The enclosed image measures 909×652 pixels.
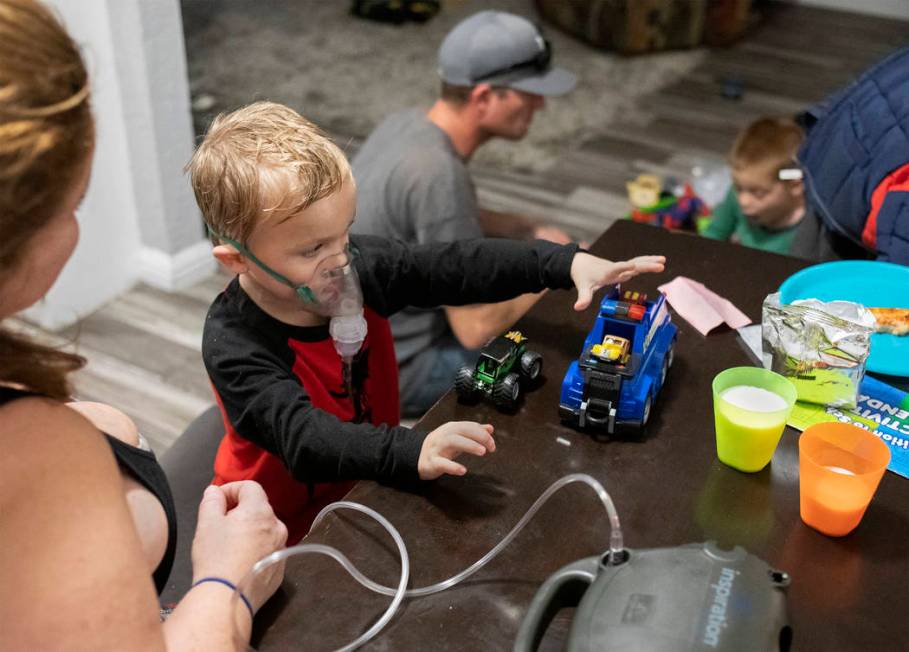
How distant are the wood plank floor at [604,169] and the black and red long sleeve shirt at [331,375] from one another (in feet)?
0.84

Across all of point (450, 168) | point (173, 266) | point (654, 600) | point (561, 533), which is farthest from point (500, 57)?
point (654, 600)

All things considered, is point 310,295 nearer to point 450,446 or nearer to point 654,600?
point 450,446

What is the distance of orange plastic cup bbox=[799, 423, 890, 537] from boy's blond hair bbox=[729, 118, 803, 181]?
1.71 metres

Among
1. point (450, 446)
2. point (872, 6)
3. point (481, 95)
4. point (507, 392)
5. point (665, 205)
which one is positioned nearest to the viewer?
point (450, 446)

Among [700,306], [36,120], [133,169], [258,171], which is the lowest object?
[133,169]

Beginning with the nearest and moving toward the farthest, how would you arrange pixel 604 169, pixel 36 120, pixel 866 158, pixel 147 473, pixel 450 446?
1. pixel 36 120
2. pixel 147 473
3. pixel 450 446
4. pixel 866 158
5. pixel 604 169

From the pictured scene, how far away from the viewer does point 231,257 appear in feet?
4.23

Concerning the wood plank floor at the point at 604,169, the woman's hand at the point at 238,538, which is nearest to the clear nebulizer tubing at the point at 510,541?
the woman's hand at the point at 238,538

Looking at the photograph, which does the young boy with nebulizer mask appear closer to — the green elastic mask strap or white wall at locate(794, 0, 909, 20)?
the green elastic mask strap

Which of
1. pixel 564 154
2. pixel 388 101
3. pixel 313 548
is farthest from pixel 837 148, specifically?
pixel 388 101

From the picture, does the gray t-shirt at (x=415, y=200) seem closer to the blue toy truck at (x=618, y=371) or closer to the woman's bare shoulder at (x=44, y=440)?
the blue toy truck at (x=618, y=371)

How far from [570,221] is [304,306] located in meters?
2.48

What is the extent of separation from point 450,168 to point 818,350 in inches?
39.3

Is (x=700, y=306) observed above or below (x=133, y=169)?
above
